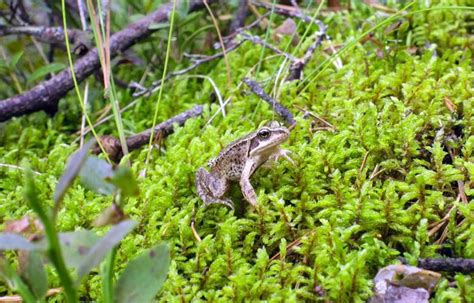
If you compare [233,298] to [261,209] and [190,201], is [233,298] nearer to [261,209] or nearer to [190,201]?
[261,209]

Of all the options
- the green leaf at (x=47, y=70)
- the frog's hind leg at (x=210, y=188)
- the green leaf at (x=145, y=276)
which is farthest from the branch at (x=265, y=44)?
the green leaf at (x=145, y=276)

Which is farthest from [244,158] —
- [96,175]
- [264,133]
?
[96,175]

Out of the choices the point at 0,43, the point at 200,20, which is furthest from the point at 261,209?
the point at 0,43

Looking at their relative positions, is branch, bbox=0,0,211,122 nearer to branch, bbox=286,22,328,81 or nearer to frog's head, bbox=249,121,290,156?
branch, bbox=286,22,328,81

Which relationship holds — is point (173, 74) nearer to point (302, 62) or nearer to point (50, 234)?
point (302, 62)

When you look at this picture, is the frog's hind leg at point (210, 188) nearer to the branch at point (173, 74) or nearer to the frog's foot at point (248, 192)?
the frog's foot at point (248, 192)

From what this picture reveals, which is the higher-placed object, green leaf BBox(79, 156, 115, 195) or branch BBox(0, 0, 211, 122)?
green leaf BBox(79, 156, 115, 195)

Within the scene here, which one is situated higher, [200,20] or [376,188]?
[200,20]

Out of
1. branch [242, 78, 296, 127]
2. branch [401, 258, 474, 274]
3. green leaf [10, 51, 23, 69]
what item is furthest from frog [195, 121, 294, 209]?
green leaf [10, 51, 23, 69]
